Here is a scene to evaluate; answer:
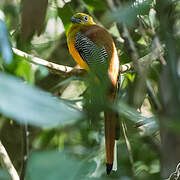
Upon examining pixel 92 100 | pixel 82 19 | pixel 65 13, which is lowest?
pixel 82 19

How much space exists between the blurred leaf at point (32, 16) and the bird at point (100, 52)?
0.41m

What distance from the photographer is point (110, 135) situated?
7.66ft

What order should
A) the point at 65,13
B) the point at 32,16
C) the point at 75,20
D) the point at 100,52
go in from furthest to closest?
1. the point at 75,20
2. the point at 65,13
3. the point at 100,52
4. the point at 32,16

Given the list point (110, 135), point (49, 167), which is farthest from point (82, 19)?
point (49, 167)

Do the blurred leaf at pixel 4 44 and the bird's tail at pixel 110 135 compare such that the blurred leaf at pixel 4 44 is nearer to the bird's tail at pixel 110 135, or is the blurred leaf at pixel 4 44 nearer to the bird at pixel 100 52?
the bird at pixel 100 52

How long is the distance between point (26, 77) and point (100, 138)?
1.03 m

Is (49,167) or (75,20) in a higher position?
(49,167)

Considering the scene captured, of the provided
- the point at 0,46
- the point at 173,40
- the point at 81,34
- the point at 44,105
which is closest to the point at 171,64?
the point at 173,40

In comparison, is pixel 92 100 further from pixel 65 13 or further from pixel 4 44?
pixel 65 13

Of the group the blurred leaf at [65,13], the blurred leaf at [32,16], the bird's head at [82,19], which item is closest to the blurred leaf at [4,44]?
the blurred leaf at [32,16]

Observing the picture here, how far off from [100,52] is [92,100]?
1826 mm

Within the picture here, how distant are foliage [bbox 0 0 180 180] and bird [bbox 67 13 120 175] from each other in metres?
0.11

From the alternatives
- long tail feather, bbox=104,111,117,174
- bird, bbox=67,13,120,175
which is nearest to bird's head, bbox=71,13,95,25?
bird, bbox=67,13,120,175

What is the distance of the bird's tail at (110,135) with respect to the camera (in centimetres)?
214
